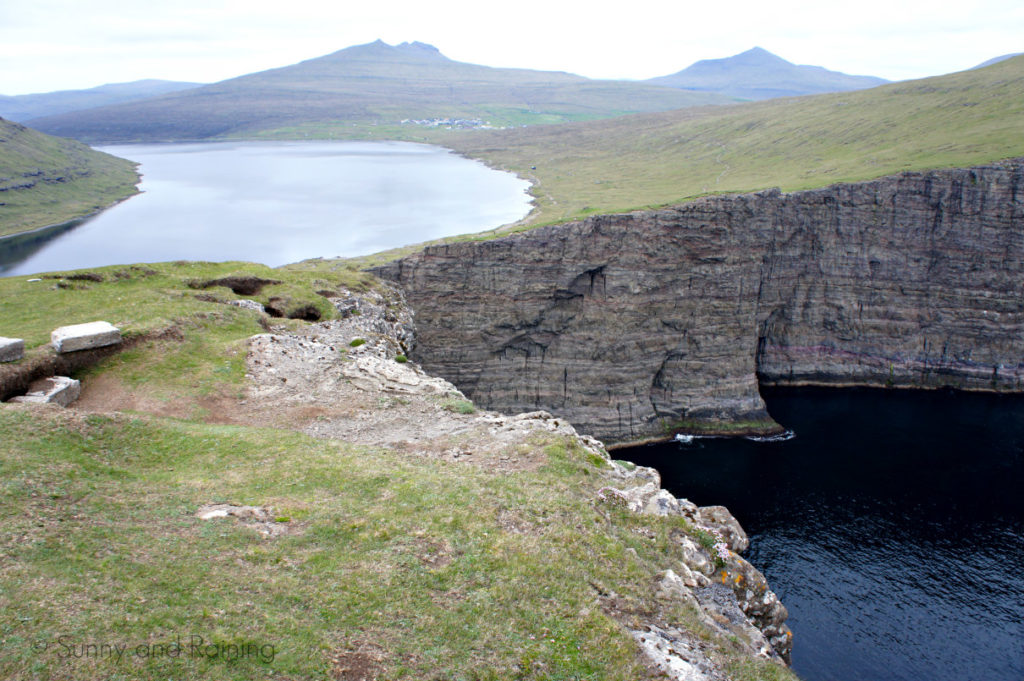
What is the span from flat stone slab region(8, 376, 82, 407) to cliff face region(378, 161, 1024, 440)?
143 ft

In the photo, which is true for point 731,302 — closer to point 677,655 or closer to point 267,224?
point 677,655

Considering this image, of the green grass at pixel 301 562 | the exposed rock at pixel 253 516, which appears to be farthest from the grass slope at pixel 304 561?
the exposed rock at pixel 253 516

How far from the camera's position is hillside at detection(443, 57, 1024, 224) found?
10281cm

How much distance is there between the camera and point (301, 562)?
16.0 meters

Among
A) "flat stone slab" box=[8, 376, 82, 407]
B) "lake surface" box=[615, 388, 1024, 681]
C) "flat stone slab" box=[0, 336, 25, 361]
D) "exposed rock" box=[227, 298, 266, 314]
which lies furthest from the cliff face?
"flat stone slab" box=[8, 376, 82, 407]

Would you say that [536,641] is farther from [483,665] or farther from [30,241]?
[30,241]

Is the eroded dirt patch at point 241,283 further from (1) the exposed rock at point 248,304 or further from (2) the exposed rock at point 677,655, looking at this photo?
(2) the exposed rock at point 677,655

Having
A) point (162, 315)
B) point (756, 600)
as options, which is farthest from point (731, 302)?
point (162, 315)

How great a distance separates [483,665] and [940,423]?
8411 cm

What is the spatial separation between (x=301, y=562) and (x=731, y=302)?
71470 millimetres

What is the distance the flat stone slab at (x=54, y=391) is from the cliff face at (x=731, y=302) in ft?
143

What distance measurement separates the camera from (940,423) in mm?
76062

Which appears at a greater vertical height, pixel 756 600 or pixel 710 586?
pixel 710 586

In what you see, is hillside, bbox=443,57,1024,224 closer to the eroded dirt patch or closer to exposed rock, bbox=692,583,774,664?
the eroded dirt patch
